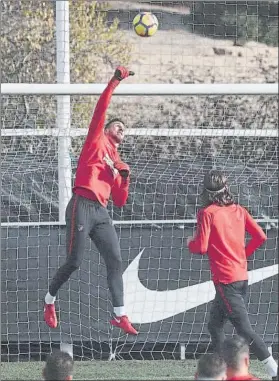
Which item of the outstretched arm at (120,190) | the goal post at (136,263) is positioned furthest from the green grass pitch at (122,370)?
the outstretched arm at (120,190)

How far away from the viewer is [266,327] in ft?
29.6

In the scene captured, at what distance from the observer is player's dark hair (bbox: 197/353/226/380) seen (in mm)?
5059

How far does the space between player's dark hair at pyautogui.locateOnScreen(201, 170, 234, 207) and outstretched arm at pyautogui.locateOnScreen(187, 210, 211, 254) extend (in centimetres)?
14

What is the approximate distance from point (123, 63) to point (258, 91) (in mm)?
6438

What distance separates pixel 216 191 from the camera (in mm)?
7191

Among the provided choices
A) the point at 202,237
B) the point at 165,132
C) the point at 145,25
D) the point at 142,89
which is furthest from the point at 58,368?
the point at 165,132

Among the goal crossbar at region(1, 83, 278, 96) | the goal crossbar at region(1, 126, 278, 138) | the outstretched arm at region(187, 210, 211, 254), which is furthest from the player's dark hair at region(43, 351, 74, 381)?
the goal crossbar at region(1, 126, 278, 138)

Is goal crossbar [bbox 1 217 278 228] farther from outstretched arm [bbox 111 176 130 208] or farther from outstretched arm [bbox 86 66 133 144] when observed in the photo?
outstretched arm [bbox 86 66 133 144]

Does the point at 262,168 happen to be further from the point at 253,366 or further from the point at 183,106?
the point at 183,106

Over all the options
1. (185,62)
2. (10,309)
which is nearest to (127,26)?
(185,62)

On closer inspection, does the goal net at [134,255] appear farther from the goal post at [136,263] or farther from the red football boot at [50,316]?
the red football boot at [50,316]

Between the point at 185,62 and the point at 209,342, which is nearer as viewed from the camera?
the point at 209,342

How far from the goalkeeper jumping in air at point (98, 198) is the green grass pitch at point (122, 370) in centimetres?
66

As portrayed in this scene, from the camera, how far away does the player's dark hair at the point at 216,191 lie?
7.19 meters
